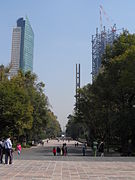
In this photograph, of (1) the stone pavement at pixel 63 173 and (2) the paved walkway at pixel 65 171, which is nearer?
(1) the stone pavement at pixel 63 173

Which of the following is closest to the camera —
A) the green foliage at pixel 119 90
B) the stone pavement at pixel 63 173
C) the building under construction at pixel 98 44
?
the stone pavement at pixel 63 173

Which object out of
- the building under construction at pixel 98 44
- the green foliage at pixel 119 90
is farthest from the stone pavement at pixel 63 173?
the building under construction at pixel 98 44

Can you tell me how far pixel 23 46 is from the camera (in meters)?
125

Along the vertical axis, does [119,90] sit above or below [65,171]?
above

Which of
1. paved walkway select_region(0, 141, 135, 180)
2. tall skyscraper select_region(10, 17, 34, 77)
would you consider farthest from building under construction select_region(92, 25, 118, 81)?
paved walkway select_region(0, 141, 135, 180)

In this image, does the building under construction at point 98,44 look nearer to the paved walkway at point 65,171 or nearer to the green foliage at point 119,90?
the green foliage at point 119,90

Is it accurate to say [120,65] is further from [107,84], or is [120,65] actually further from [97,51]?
[97,51]

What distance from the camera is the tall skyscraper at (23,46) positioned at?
350ft

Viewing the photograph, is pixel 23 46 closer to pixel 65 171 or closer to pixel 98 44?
pixel 98 44

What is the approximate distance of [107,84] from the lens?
139 ft

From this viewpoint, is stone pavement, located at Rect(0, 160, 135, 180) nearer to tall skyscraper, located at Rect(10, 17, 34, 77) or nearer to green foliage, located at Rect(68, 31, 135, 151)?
green foliage, located at Rect(68, 31, 135, 151)

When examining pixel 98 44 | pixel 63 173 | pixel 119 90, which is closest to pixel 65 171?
pixel 63 173

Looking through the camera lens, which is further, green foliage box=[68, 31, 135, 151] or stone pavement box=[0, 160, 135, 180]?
green foliage box=[68, 31, 135, 151]

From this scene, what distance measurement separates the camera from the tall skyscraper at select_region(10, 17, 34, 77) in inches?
4198
